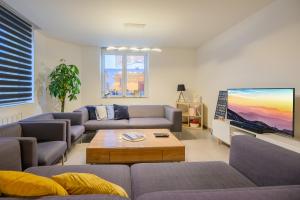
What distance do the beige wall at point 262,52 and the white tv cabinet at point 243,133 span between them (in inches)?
13.3

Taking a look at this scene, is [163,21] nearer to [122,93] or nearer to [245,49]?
[245,49]

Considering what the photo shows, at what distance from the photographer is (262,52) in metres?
3.23

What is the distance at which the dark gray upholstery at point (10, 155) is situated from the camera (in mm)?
1622

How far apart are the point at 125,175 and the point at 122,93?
455cm

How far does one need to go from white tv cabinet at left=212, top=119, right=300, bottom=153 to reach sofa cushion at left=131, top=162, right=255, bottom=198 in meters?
1.00

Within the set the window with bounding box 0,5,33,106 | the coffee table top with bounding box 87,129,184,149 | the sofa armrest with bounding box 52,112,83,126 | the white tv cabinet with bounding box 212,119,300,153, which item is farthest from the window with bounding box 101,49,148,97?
the coffee table top with bounding box 87,129,184,149

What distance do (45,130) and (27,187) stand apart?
2.00 metres

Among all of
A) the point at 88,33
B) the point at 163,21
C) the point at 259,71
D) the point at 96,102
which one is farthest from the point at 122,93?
the point at 259,71

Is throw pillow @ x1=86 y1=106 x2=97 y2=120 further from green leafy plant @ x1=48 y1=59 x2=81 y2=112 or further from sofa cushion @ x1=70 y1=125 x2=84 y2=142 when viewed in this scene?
sofa cushion @ x1=70 y1=125 x2=84 y2=142

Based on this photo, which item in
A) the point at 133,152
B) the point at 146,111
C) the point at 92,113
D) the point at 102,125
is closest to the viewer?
the point at 133,152

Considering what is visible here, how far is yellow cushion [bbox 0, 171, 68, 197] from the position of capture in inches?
39.4

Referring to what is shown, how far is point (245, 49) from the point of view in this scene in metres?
3.66

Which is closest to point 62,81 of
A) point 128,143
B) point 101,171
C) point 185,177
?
point 128,143

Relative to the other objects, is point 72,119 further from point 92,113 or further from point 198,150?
point 198,150
